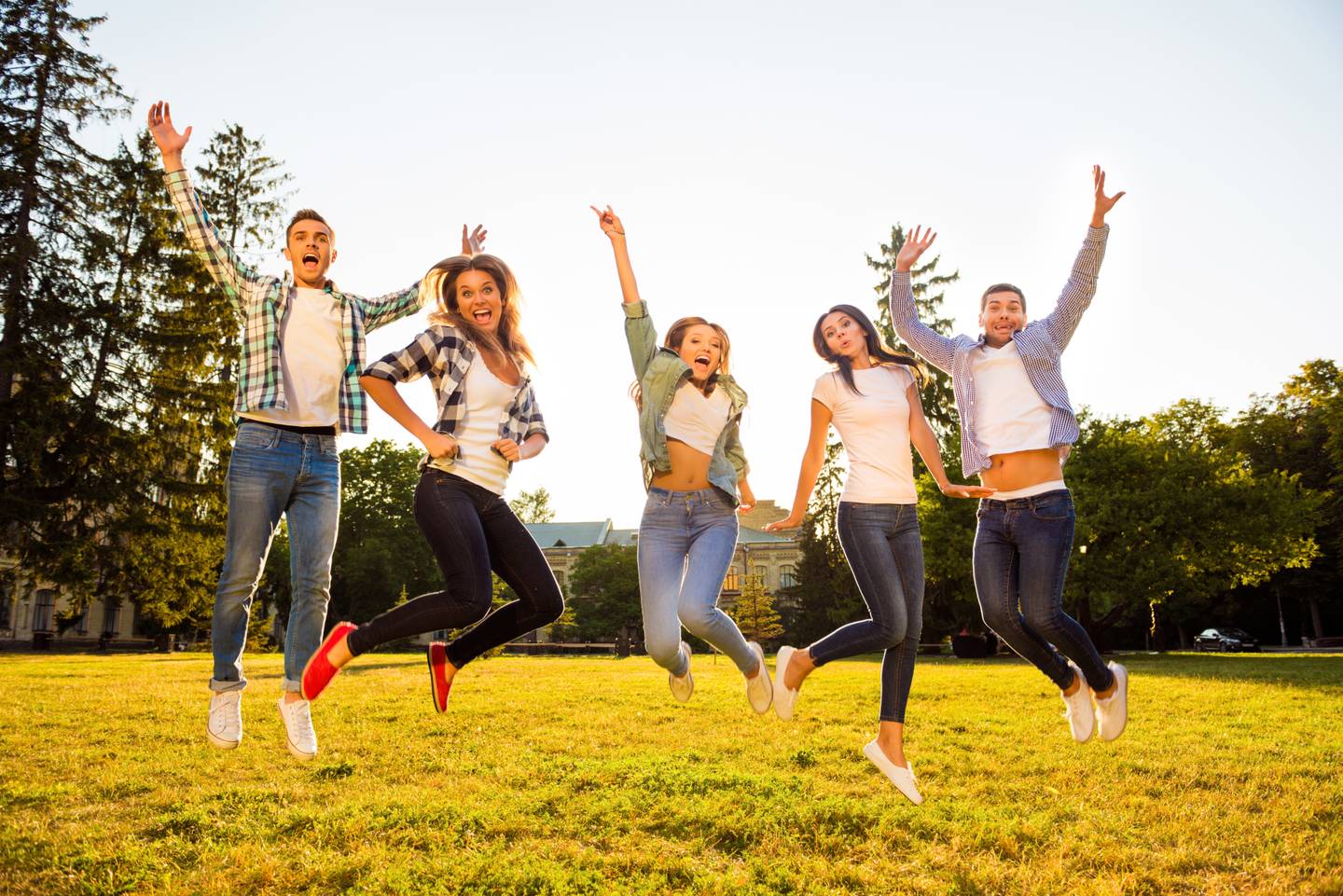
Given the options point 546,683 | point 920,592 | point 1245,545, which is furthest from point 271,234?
point 1245,545

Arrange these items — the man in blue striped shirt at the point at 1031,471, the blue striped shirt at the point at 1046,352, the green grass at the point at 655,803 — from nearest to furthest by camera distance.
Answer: the man in blue striped shirt at the point at 1031,471 < the blue striped shirt at the point at 1046,352 < the green grass at the point at 655,803

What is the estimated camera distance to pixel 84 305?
2439 centimetres

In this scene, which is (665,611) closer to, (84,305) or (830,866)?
(830,866)

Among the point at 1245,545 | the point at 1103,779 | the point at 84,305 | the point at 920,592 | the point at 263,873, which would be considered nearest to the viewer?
the point at 920,592

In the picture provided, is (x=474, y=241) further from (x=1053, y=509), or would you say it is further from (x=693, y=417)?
(x=1053, y=509)

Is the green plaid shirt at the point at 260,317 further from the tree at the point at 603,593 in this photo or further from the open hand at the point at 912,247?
the tree at the point at 603,593

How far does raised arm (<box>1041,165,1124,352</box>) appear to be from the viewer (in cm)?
639

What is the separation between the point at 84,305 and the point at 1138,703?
84.7 feet

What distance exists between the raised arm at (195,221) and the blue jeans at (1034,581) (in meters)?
4.75

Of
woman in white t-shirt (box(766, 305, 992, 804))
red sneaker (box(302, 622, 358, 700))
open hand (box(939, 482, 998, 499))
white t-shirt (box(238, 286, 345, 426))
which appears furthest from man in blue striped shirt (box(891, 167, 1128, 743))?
red sneaker (box(302, 622, 358, 700))

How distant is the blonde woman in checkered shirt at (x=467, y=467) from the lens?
571 centimetres

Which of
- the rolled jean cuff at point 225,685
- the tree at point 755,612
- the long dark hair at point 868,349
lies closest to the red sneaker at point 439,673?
the rolled jean cuff at point 225,685

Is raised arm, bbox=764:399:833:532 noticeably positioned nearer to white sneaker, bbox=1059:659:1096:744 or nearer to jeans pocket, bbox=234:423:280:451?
white sneaker, bbox=1059:659:1096:744

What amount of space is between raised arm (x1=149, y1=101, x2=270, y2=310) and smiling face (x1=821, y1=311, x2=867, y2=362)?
12.2 feet
